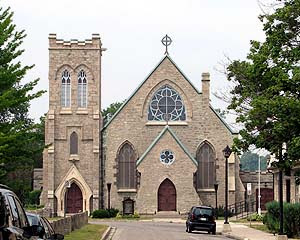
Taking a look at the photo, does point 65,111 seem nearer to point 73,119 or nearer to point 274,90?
point 73,119

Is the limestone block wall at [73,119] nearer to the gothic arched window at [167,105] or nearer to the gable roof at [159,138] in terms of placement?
the gable roof at [159,138]

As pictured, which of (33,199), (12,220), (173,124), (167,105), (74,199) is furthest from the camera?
(33,199)

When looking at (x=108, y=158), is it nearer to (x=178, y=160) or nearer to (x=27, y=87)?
(x=178, y=160)

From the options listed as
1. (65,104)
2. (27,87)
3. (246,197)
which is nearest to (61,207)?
(65,104)

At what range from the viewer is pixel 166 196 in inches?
2699

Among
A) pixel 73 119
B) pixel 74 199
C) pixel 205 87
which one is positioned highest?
pixel 205 87

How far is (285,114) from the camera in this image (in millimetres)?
25016

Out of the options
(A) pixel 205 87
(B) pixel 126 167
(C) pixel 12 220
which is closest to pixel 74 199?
(B) pixel 126 167

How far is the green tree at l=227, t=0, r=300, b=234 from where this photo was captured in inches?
984

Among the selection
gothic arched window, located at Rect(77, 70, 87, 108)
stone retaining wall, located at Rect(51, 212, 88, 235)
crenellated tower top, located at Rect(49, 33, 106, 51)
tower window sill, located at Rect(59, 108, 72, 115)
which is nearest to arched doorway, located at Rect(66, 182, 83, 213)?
tower window sill, located at Rect(59, 108, 72, 115)

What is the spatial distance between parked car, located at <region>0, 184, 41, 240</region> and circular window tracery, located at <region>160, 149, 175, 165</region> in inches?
2185

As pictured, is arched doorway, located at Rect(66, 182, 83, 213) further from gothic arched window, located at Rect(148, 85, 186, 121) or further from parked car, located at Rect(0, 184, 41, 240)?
parked car, located at Rect(0, 184, 41, 240)

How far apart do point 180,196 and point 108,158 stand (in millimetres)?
7500

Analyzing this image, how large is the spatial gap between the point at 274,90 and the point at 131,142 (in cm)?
4609
